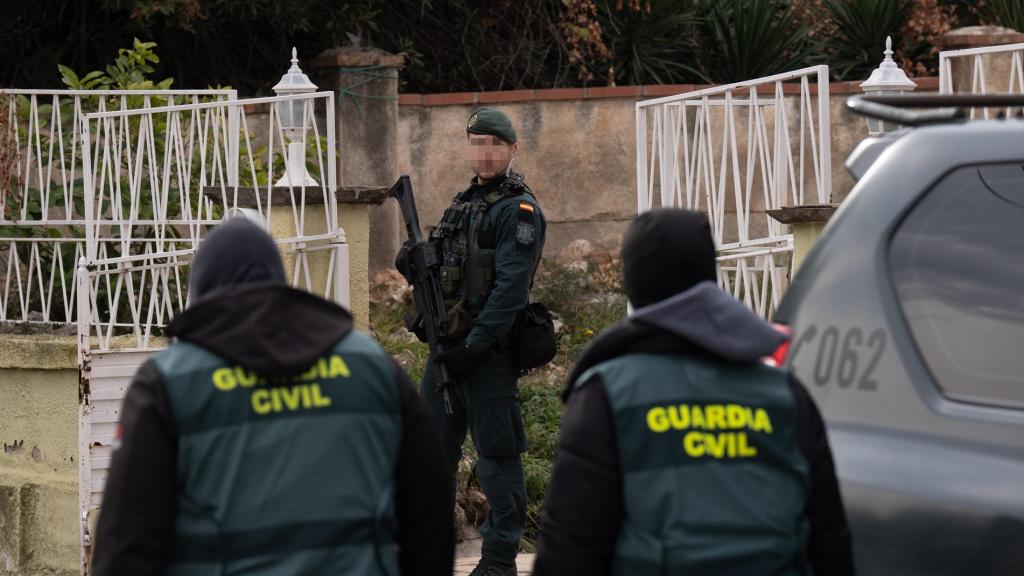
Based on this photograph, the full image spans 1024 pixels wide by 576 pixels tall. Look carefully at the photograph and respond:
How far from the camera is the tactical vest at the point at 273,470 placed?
2.58 m

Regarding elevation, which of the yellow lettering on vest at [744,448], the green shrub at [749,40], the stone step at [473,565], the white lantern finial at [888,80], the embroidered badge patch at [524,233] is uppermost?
the green shrub at [749,40]

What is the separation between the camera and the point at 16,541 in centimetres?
664

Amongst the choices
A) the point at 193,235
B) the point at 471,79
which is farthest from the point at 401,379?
the point at 471,79

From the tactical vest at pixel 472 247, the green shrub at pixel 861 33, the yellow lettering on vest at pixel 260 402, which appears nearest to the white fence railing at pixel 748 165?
the tactical vest at pixel 472 247

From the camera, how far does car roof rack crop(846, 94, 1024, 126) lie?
2.95 metres

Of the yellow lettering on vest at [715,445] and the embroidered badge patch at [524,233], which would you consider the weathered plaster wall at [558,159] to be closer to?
the embroidered badge patch at [524,233]

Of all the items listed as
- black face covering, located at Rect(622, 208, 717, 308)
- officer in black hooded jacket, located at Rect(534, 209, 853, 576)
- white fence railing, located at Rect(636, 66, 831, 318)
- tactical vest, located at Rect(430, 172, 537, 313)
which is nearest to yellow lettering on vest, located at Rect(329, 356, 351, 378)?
officer in black hooded jacket, located at Rect(534, 209, 853, 576)

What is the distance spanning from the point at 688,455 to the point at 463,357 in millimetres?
2932

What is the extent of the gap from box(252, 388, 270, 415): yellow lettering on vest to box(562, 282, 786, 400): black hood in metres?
0.62

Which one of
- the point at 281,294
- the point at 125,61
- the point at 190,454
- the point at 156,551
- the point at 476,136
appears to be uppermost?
the point at 125,61

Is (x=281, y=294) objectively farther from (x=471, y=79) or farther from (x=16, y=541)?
(x=471, y=79)

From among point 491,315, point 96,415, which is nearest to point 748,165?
point 491,315

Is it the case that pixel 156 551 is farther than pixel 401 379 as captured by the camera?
No

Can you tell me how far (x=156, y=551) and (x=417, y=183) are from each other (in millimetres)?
7233
